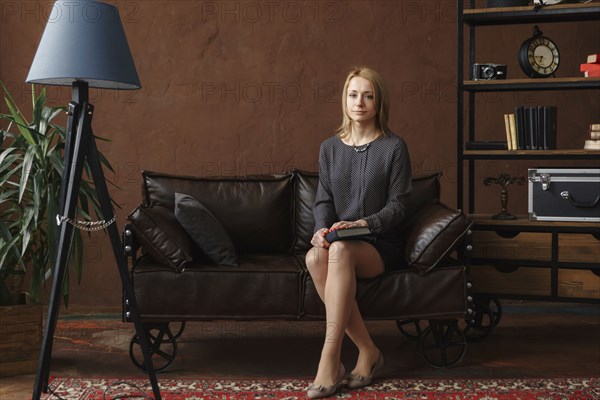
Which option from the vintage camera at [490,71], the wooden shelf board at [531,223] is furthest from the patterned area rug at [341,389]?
the vintage camera at [490,71]

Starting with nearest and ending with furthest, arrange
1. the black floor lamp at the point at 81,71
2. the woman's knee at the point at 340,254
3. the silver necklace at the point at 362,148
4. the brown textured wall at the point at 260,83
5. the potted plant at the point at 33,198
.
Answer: the black floor lamp at the point at 81,71 < the woman's knee at the point at 340,254 < the potted plant at the point at 33,198 < the silver necklace at the point at 362,148 < the brown textured wall at the point at 260,83

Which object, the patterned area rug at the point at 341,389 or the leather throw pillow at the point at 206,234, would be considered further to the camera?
the leather throw pillow at the point at 206,234

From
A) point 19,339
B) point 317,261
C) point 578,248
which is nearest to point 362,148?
point 317,261

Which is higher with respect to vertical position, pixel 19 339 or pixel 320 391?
pixel 19 339

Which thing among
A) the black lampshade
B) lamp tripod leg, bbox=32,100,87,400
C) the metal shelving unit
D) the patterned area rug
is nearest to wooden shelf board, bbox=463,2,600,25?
the metal shelving unit

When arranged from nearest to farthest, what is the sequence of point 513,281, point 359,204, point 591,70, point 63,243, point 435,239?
point 63,243, point 435,239, point 359,204, point 513,281, point 591,70

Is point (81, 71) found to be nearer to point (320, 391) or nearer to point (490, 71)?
point (320, 391)

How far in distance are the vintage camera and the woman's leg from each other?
4.36ft

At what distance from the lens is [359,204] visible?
139 inches

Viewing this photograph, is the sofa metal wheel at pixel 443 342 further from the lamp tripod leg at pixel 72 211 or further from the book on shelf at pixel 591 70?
the book on shelf at pixel 591 70

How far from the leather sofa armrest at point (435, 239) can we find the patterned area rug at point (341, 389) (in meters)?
0.53

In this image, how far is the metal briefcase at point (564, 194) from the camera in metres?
3.78

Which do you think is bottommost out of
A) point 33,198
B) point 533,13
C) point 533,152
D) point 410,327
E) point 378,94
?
point 410,327

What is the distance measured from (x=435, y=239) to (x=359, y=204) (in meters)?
0.39
